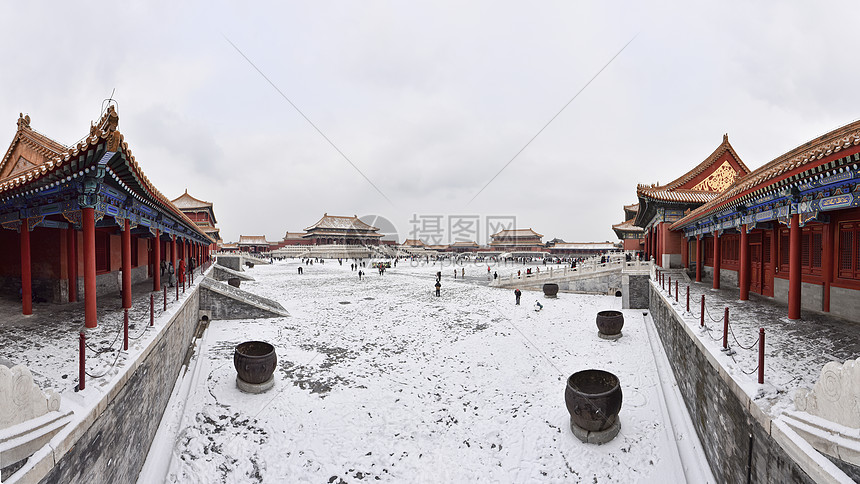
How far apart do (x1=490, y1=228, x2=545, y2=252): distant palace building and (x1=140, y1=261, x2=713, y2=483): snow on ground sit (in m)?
62.5

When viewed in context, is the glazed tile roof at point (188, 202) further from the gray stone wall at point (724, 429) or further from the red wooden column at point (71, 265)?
the gray stone wall at point (724, 429)

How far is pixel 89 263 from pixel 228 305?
953 centimetres

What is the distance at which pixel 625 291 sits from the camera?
18.9 meters

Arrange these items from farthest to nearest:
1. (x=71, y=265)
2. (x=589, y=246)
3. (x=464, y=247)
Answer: (x=464, y=247) → (x=589, y=246) → (x=71, y=265)

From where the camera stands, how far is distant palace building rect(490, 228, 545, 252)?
77344 mm

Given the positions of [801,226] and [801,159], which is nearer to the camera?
[801,159]

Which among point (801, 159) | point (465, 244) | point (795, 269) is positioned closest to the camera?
point (801, 159)

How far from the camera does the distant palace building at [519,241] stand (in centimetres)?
7734

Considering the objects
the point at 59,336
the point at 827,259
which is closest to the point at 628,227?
the point at 827,259

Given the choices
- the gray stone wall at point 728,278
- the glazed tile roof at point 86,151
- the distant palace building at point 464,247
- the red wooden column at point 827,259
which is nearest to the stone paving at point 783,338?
the red wooden column at point 827,259

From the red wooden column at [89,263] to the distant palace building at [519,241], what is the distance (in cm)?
7478

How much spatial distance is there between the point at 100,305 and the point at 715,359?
15499mm

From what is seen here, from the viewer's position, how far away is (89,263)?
7.87 metres

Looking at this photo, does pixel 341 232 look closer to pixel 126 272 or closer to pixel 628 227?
pixel 628 227
